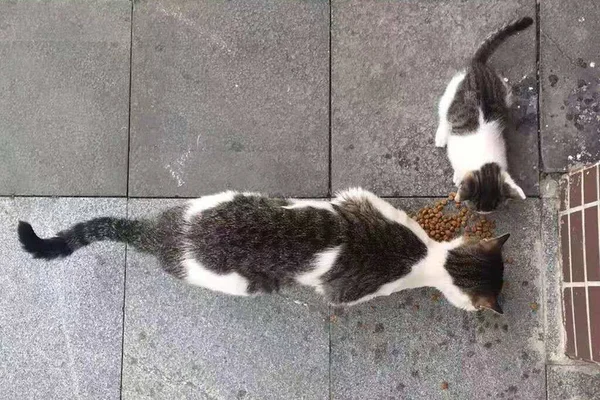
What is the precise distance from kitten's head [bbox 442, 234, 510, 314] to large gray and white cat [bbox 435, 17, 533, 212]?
0.27m

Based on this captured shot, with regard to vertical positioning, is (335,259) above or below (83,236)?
below

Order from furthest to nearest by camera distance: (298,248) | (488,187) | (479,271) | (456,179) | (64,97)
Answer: (64,97)
(456,179)
(488,187)
(479,271)
(298,248)

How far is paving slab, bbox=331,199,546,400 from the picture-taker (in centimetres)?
298

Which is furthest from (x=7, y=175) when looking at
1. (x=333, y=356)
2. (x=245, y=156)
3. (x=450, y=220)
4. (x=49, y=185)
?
(x=450, y=220)

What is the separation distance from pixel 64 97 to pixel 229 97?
1.02 meters

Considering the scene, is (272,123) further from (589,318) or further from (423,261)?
(589,318)

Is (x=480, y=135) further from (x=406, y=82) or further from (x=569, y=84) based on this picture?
(x=569, y=84)

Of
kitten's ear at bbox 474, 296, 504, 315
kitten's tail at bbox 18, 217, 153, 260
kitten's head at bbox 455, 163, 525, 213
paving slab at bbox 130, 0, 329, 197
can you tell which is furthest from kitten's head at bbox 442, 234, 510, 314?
kitten's tail at bbox 18, 217, 153, 260

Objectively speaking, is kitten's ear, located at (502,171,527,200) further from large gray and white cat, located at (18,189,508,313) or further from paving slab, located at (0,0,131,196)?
paving slab, located at (0,0,131,196)

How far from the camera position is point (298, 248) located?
7.98 feet

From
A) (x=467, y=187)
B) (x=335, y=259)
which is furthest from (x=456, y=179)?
(x=335, y=259)

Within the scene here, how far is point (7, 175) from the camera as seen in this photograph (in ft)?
10.5

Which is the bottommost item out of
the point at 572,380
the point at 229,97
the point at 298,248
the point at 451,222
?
the point at 572,380

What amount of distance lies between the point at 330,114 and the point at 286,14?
0.67 metres
